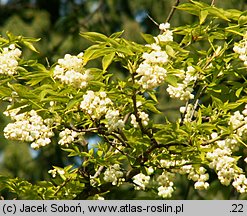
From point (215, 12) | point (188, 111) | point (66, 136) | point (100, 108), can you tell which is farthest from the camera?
point (188, 111)

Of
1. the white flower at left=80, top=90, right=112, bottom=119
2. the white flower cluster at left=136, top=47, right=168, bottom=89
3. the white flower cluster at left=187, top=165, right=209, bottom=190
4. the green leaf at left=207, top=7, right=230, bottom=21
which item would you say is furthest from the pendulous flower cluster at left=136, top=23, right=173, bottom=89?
the white flower cluster at left=187, top=165, right=209, bottom=190

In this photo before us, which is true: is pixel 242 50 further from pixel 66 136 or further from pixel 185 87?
pixel 66 136

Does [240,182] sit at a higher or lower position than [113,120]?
lower

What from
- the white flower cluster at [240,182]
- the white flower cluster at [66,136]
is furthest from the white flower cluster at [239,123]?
the white flower cluster at [66,136]

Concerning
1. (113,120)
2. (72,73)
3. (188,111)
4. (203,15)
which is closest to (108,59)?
(72,73)

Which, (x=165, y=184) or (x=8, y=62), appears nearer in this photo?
(x=8, y=62)

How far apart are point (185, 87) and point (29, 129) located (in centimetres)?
55

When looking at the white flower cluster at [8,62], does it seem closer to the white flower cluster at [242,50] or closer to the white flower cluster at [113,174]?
the white flower cluster at [113,174]

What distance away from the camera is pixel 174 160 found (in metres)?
2.72

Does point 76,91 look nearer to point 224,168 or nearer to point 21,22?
point 224,168

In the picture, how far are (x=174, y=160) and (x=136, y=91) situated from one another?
429mm

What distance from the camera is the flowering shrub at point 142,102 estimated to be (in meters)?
2.30

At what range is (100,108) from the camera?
232 centimetres
